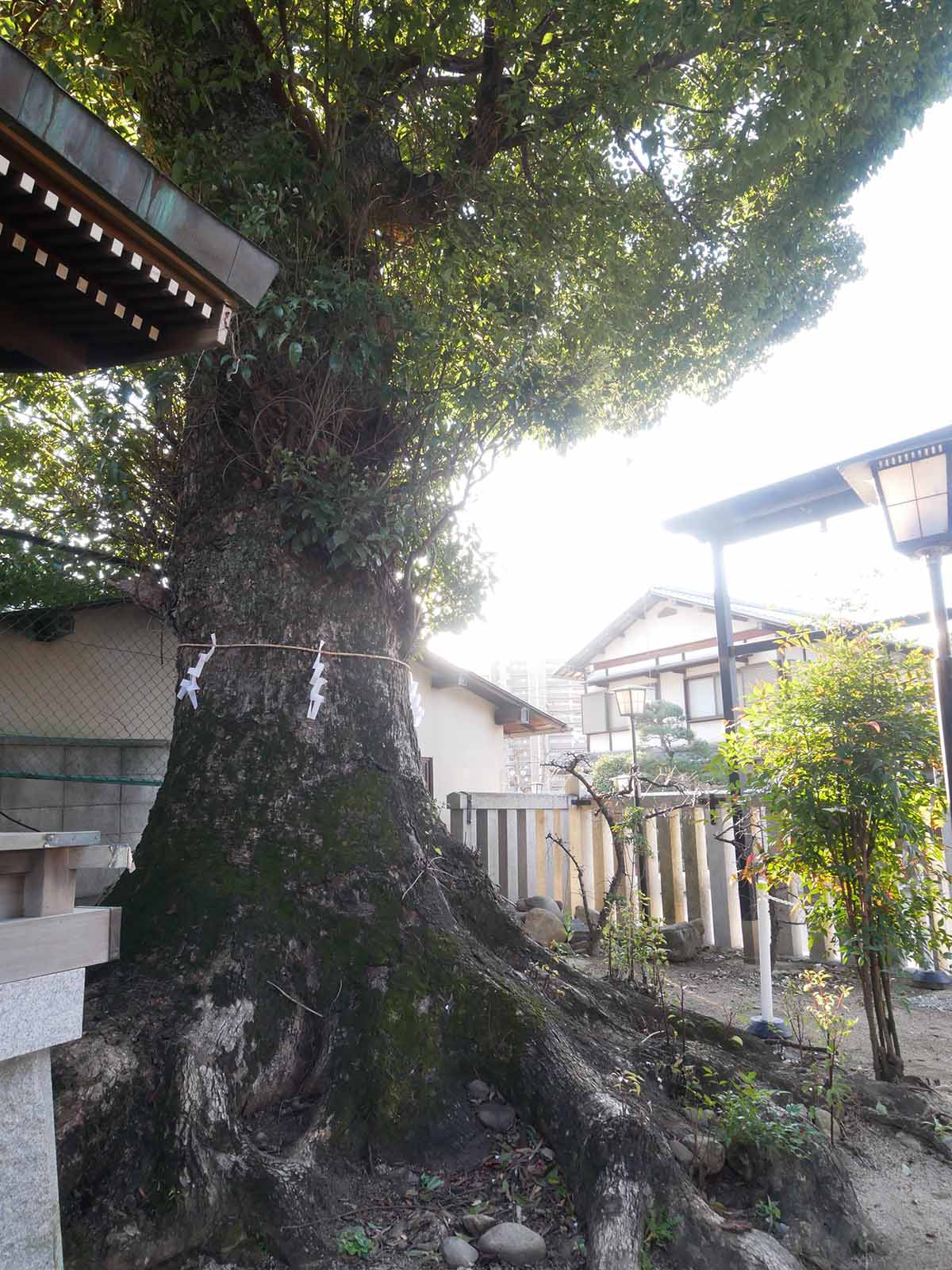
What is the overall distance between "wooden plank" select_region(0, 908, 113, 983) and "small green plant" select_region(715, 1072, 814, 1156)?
230cm

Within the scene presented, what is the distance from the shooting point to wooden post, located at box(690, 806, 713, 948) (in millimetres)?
7207

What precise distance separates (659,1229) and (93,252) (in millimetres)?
3521


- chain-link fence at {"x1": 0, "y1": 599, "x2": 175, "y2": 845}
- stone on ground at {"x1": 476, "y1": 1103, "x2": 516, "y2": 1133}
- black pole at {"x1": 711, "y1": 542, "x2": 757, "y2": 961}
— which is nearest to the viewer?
stone on ground at {"x1": 476, "y1": 1103, "x2": 516, "y2": 1133}

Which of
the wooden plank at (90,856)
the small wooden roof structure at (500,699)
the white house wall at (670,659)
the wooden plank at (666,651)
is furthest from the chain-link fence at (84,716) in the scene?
the white house wall at (670,659)

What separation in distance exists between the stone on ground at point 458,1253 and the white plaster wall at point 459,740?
1114cm

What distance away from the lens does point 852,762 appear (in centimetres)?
387

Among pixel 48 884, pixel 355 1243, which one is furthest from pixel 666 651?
pixel 48 884

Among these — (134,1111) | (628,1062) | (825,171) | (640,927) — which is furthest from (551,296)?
(134,1111)

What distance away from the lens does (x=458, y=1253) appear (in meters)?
2.45

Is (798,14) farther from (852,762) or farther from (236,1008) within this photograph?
(236,1008)

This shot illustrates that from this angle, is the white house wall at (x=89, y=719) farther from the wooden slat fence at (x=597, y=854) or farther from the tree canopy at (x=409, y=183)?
the wooden slat fence at (x=597, y=854)

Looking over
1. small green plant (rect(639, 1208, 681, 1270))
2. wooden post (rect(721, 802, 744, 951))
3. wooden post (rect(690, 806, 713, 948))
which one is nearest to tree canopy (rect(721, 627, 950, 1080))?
small green plant (rect(639, 1208, 681, 1270))

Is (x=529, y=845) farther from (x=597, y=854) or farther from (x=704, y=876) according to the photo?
(x=704, y=876)

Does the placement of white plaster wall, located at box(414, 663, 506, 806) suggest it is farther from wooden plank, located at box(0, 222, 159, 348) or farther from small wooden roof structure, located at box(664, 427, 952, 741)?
wooden plank, located at box(0, 222, 159, 348)
